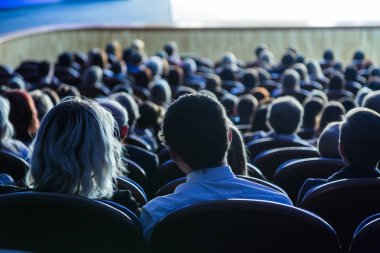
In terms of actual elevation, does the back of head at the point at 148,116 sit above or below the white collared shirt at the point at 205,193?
below

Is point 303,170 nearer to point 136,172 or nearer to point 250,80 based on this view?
point 136,172

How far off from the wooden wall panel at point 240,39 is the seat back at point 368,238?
1372 cm

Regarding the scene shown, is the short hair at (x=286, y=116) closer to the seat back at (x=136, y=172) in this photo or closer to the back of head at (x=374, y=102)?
the back of head at (x=374, y=102)

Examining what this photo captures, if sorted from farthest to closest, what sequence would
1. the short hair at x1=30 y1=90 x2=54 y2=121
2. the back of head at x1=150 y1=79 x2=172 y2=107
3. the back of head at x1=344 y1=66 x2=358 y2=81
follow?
the back of head at x1=344 y1=66 x2=358 y2=81, the back of head at x1=150 y1=79 x2=172 y2=107, the short hair at x1=30 y1=90 x2=54 y2=121

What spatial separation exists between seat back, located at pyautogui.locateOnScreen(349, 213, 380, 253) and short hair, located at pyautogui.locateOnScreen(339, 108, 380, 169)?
82 cm

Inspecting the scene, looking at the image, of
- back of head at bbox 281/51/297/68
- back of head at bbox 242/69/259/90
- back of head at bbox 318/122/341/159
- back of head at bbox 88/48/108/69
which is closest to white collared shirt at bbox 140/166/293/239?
back of head at bbox 318/122/341/159

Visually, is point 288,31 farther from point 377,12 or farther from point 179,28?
point 377,12

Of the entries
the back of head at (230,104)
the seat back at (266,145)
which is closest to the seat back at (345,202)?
the seat back at (266,145)

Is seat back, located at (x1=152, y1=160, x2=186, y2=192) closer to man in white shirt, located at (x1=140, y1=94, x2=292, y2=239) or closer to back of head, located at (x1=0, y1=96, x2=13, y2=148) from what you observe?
back of head, located at (x1=0, y1=96, x2=13, y2=148)

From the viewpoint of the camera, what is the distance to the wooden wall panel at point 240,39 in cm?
1566

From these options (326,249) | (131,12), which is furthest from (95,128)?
(131,12)

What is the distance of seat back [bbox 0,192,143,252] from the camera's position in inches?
83.2

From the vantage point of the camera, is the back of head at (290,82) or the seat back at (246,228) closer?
the seat back at (246,228)

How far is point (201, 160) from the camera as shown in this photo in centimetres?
243
